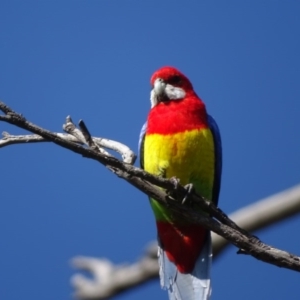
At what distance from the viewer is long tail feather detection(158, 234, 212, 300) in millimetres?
4789

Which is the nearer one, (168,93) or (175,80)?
(168,93)

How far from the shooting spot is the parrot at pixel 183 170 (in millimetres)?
4684

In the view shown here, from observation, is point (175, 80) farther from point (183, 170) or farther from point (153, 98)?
point (183, 170)

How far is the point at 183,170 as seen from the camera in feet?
15.2

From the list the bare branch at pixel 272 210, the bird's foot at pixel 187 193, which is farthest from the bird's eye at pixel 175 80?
the bare branch at pixel 272 210

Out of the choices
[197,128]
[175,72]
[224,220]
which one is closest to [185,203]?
[224,220]

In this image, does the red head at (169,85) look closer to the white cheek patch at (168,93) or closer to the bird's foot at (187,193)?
the white cheek patch at (168,93)

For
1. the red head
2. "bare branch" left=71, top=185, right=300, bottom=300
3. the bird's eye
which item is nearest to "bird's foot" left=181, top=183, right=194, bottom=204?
"bare branch" left=71, top=185, right=300, bottom=300

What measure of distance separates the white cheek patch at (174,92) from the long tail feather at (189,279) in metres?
1.22

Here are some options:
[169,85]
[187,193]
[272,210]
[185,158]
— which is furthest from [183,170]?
[272,210]

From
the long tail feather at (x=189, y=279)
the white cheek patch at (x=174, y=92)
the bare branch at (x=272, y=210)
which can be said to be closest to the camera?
the bare branch at (x=272, y=210)

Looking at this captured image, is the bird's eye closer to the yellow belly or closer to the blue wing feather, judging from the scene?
the blue wing feather

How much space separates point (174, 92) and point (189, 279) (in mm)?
1596

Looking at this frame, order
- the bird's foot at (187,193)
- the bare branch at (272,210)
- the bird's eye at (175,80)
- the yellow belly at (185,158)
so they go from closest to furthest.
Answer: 1. the bare branch at (272,210)
2. the bird's foot at (187,193)
3. the yellow belly at (185,158)
4. the bird's eye at (175,80)
